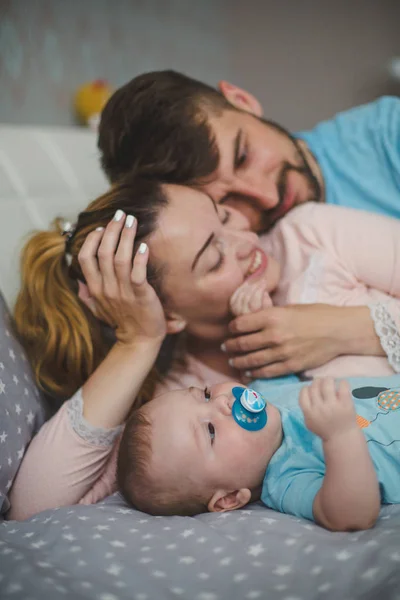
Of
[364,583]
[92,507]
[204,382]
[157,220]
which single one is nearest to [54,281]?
[157,220]

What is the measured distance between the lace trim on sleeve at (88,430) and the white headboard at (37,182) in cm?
39

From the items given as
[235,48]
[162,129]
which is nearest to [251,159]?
[162,129]

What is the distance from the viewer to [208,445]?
3.34 ft

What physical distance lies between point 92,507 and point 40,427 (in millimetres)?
307

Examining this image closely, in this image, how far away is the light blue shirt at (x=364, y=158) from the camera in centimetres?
166

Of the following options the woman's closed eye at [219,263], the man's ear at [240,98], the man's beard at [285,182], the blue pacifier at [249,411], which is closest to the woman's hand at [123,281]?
the woman's closed eye at [219,263]

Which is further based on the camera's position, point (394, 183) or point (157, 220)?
point (394, 183)

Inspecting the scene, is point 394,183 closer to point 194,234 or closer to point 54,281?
point 194,234

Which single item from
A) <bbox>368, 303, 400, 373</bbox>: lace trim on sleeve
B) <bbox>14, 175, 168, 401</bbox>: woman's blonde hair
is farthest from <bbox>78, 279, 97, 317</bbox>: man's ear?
<bbox>368, 303, 400, 373</bbox>: lace trim on sleeve

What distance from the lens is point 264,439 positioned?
104cm

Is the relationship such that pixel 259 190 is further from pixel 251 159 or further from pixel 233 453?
pixel 233 453

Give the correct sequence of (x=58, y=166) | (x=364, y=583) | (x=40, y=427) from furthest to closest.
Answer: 1. (x=58, y=166)
2. (x=40, y=427)
3. (x=364, y=583)

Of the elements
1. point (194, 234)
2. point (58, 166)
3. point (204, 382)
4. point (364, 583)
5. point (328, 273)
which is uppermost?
point (58, 166)

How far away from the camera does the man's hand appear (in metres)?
1.25
